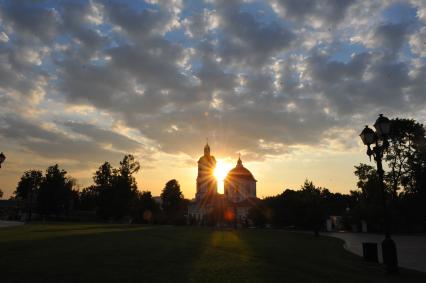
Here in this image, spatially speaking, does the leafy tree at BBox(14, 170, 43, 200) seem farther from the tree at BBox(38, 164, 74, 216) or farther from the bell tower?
the bell tower

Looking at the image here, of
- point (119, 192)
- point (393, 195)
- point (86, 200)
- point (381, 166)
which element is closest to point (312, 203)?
point (393, 195)

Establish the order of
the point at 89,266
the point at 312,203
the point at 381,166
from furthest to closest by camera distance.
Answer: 1. the point at 312,203
2. the point at 381,166
3. the point at 89,266

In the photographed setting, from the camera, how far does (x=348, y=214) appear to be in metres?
60.9

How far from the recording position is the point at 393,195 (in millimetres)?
50312

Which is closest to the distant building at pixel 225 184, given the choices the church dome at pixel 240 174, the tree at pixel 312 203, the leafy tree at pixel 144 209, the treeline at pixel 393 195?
the church dome at pixel 240 174

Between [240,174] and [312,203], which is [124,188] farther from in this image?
[312,203]

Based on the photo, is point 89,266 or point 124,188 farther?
point 124,188

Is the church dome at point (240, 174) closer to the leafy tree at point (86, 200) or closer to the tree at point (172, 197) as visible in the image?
the tree at point (172, 197)

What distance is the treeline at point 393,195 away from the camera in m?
44.3

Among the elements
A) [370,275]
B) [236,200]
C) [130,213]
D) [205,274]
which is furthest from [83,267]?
[236,200]

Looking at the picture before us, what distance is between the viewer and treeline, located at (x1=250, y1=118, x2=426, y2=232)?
44344 millimetres

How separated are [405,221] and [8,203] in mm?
159943

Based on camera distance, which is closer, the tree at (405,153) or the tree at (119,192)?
the tree at (405,153)

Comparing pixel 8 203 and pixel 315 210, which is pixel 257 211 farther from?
pixel 8 203
